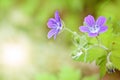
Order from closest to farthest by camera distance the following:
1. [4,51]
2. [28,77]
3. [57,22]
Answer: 1. [57,22]
2. [28,77]
3. [4,51]

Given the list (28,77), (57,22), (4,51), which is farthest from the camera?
(4,51)

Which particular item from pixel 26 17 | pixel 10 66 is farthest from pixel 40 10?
pixel 10 66

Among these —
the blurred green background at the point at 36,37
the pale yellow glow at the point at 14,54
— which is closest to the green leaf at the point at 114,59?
the blurred green background at the point at 36,37

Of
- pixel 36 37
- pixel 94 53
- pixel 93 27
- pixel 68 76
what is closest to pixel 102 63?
pixel 94 53

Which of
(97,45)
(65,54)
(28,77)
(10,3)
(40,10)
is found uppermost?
(10,3)

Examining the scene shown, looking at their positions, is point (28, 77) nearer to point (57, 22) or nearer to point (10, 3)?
point (10, 3)

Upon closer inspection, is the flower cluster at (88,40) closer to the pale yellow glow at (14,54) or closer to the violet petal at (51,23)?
the violet petal at (51,23)

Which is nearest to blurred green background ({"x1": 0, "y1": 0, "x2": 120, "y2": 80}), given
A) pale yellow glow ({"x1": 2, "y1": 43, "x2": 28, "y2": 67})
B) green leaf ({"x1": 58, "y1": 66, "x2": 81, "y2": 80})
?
pale yellow glow ({"x1": 2, "y1": 43, "x2": 28, "y2": 67})
